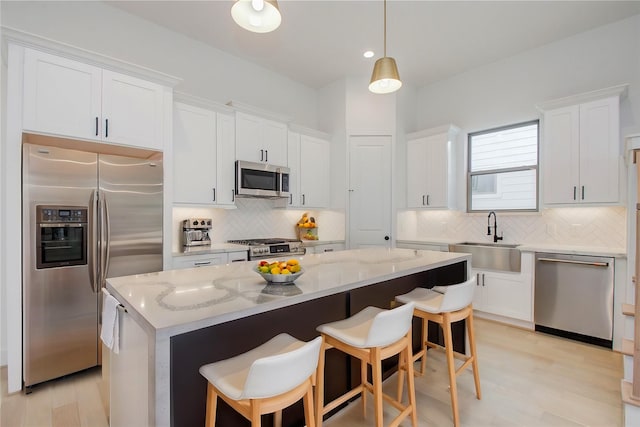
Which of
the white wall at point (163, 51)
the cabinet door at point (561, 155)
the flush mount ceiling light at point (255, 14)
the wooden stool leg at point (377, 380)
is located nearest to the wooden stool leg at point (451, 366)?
the wooden stool leg at point (377, 380)

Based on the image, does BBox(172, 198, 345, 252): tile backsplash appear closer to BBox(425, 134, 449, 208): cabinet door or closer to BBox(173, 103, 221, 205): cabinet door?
BBox(173, 103, 221, 205): cabinet door

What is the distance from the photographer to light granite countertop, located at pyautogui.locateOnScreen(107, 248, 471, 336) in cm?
111

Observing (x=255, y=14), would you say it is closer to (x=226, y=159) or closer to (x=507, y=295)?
(x=226, y=159)

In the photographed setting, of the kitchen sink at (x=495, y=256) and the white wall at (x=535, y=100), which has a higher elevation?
the white wall at (x=535, y=100)

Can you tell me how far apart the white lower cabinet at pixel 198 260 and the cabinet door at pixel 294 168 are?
1335 mm

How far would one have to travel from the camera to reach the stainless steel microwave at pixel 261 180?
368cm

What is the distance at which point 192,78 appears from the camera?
370 centimetres

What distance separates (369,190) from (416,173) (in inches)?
30.0

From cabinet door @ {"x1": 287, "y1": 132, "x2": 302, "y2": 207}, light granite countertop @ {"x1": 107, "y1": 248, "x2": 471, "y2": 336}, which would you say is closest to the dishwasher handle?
light granite countertop @ {"x1": 107, "y1": 248, "x2": 471, "y2": 336}

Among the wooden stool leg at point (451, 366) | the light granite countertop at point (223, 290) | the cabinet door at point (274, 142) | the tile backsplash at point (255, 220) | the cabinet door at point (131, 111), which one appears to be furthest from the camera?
the cabinet door at point (274, 142)

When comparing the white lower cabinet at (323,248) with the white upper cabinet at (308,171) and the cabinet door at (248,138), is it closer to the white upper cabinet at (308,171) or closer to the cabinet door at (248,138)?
the white upper cabinet at (308,171)

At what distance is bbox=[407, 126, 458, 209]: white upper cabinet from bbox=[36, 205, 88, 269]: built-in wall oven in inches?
156

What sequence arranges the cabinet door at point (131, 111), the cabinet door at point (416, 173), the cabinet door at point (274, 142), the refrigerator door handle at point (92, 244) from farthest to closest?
1. the cabinet door at point (416, 173)
2. the cabinet door at point (274, 142)
3. the cabinet door at point (131, 111)
4. the refrigerator door handle at point (92, 244)

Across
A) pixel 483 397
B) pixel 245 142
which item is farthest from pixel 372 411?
pixel 245 142
